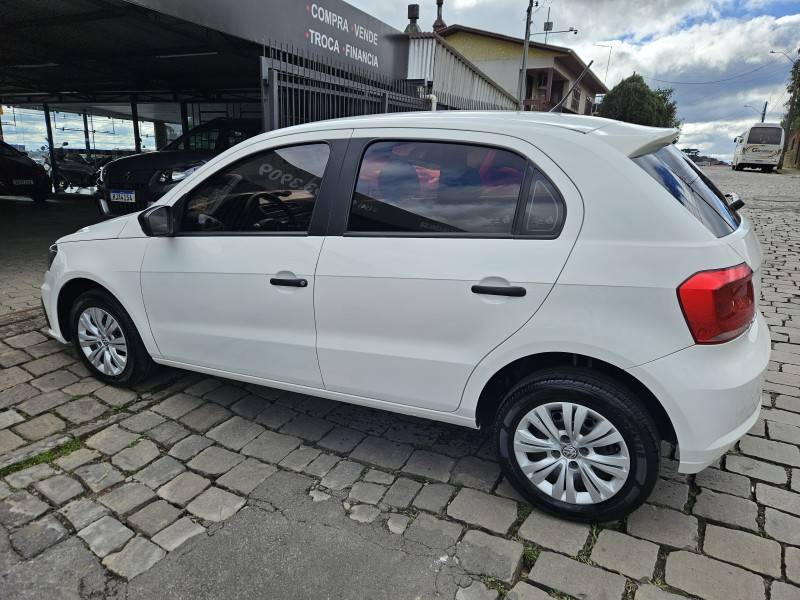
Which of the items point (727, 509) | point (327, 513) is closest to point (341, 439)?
point (327, 513)

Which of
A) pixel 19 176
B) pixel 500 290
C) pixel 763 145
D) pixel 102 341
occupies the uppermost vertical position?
pixel 763 145

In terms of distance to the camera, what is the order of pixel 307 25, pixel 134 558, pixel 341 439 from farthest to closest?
pixel 307 25 < pixel 341 439 < pixel 134 558

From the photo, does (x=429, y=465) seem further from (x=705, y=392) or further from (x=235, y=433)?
(x=705, y=392)

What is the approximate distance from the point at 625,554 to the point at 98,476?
2545mm

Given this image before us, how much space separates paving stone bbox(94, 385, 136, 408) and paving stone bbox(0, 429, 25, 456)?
0.52 meters

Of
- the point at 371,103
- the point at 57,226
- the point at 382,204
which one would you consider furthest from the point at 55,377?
the point at 57,226

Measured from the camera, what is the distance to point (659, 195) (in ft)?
7.06

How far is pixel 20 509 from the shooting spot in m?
2.50

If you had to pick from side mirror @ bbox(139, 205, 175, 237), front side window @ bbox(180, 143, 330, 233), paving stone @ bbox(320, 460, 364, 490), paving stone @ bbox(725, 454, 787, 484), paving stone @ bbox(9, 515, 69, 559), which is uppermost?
front side window @ bbox(180, 143, 330, 233)

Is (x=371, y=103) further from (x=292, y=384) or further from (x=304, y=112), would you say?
(x=292, y=384)

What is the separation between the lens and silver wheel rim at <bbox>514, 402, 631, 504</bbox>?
7.43ft

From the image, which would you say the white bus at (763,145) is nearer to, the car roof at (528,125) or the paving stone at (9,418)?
the car roof at (528,125)

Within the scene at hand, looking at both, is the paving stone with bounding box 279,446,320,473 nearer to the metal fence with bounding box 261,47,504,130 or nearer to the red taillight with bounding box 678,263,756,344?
the red taillight with bounding box 678,263,756,344

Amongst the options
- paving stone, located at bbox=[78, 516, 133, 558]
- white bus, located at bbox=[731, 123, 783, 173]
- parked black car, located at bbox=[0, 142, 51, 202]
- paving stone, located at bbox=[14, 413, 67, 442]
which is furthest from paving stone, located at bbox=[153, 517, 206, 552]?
white bus, located at bbox=[731, 123, 783, 173]
